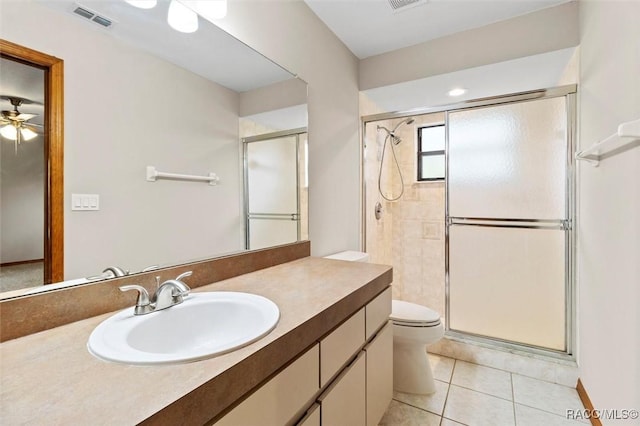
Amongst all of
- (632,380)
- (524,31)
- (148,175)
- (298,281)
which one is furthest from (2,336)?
(524,31)

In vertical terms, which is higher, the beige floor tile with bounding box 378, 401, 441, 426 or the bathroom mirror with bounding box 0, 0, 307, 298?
the bathroom mirror with bounding box 0, 0, 307, 298

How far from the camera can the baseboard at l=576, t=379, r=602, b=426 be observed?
1.51 metres

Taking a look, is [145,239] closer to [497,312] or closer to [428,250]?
[497,312]

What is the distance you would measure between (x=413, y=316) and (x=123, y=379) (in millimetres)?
1675

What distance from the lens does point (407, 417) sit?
1.65m

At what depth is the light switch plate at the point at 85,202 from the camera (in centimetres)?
88

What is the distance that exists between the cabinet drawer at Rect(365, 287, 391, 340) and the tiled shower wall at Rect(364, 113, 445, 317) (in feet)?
4.85

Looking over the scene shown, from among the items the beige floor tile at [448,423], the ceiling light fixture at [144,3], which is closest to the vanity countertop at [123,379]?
the ceiling light fixture at [144,3]

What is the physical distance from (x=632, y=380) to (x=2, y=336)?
2009 millimetres

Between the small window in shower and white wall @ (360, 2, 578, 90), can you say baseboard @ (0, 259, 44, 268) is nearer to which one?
white wall @ (360, 2, 578, 90)

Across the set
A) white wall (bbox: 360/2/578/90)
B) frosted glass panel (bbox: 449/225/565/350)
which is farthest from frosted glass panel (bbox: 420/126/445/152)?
frosted glass panel (bbox: 449/225/565/350)

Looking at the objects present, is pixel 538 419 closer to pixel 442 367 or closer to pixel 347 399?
pixel 442 367

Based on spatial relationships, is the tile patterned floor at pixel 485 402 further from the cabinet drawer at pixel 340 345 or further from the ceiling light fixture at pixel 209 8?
the ceiling light fixture at pixel 209 8

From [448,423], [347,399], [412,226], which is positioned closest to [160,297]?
[347,399]
